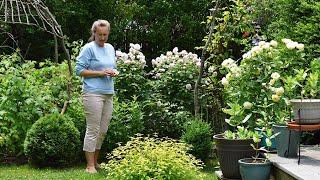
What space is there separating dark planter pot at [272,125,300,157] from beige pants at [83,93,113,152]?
191 cm

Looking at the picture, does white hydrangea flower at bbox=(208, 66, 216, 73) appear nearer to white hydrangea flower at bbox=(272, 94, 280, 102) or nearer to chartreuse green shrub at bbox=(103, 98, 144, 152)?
chartreuse green shrub at bbox=(103, 98, 144, 152)

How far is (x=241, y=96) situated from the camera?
5.14 meters

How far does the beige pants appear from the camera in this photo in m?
5.82

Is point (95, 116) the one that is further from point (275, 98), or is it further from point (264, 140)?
point (275, 98)

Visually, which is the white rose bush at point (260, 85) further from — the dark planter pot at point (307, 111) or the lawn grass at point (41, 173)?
the lawn grass at point (41, 173)

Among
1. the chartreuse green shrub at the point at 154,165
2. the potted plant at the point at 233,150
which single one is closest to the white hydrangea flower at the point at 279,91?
the potted plant at the point at 233,150

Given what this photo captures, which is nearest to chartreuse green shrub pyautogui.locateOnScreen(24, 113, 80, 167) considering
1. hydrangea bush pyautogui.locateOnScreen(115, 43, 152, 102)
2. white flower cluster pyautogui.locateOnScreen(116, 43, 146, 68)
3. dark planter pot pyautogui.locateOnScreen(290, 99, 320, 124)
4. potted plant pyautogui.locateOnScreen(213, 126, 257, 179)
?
hydrangea bush pyautogui.locateOnScreen(115, 43, 152, 102)

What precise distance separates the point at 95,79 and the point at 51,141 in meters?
0.95

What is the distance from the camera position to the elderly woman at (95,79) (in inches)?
229

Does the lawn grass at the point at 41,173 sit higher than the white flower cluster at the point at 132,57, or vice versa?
the white flower cluster at the point at 132,57

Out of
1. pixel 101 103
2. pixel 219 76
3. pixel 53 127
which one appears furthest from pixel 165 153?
pixel 219 76

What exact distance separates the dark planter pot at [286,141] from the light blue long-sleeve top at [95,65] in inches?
75.0

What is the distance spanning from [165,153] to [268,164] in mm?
788

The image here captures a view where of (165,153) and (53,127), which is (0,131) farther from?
(165,153)
